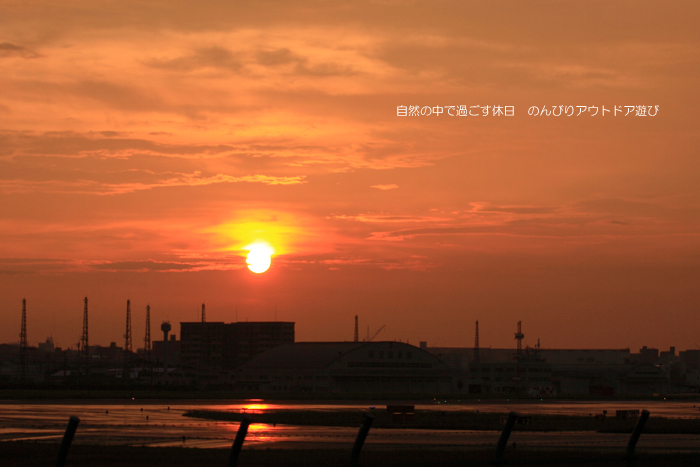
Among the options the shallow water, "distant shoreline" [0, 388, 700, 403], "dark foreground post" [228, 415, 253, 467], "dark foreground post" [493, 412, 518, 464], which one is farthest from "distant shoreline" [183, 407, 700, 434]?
"distant shoreline" [0, 388, 700, 403]

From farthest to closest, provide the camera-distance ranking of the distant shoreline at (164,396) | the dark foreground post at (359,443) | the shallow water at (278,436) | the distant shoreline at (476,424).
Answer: the distant shoreline at (164,396) < the distant shoreline at (476,424) < the shallow water at (278,436) < the dark foreground post at (359,443)

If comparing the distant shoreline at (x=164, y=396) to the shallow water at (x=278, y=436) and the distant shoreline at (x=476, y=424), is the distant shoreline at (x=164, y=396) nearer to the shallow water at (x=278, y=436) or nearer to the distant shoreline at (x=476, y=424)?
the distant shoreline at (x=476, y=424)

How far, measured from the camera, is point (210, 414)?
220 ft

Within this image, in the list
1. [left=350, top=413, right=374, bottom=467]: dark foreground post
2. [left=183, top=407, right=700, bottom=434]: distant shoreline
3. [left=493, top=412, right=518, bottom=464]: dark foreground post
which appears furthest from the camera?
[left=183, top=407, right=700, bottom=434]: distant shoreline

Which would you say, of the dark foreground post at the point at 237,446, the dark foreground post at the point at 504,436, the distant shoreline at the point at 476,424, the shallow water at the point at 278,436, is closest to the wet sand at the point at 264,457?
the shallow water at the point at 278,436

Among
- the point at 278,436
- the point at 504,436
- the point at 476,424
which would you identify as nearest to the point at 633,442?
the point at 504,436

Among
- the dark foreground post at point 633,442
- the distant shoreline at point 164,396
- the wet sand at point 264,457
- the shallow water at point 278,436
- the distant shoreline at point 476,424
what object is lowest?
the distant shoreline at point 164,396

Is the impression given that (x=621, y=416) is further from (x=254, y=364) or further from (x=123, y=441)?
(x=254, y=364)

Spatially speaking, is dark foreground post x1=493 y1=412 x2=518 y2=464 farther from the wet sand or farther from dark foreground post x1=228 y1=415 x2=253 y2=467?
the wet sand

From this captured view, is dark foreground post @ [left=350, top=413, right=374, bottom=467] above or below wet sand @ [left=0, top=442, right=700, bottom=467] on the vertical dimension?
above

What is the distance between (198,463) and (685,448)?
2126cm

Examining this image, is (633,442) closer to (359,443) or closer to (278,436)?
(359,443)

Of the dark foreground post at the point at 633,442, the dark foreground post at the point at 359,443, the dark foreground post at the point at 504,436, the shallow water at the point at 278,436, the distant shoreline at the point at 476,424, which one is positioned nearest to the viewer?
the dark foreground post at the point at 359,443

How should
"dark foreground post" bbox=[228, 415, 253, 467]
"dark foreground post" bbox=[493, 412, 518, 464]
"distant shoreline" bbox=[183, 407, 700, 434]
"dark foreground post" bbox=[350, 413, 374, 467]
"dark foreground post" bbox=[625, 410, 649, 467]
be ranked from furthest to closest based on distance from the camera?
"distant shoreline" bbox=[183, 407, 700, 434] < "dark foreground post" bbox=[625, 410, 649, 467] < "dark foreground post" bbox=[493, 412, 518, 464] < "dark foreground post" bbox=[350, 413, 374, 467] < "dark foreground post" bbox=[228, 415, 253, 467]
